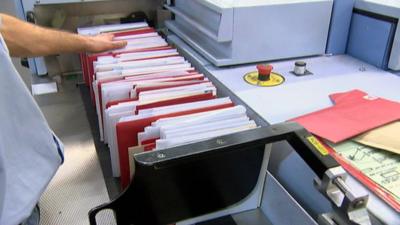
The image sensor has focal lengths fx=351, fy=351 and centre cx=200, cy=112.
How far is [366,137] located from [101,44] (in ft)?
2.13

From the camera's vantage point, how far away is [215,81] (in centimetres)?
84

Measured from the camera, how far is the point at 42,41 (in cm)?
80

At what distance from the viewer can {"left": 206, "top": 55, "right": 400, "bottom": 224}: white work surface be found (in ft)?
2.29

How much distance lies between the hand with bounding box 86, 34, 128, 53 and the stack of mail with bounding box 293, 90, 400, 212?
523mm

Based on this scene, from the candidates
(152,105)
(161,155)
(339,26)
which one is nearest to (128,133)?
(152,105)

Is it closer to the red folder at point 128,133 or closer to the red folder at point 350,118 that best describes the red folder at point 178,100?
the red folder at point 128,133

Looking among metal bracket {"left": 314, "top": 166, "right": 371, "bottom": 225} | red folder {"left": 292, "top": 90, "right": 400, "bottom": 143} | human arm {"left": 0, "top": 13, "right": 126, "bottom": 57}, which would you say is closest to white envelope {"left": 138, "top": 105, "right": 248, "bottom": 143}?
red folder {"left": 292, "top": 90, "right": 400, "bottom": 143}

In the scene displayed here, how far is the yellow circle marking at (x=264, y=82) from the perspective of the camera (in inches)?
31.3

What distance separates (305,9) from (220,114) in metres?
0.40

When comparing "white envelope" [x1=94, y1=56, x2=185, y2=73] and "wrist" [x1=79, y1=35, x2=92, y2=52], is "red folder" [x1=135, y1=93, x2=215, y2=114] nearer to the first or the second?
"white envelope" [x1=94, y1=56, x2=185, y2=73]

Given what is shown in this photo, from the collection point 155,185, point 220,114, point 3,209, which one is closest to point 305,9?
point 220,114

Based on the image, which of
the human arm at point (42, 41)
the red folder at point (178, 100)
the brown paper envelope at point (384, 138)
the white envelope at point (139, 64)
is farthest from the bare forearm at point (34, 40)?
the brown paper envelope at point (384, 138)

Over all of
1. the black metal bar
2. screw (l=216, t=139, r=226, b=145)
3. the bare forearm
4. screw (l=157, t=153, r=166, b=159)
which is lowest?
the black metal bar

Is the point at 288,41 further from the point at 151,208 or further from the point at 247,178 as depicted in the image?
the point at 151,208
